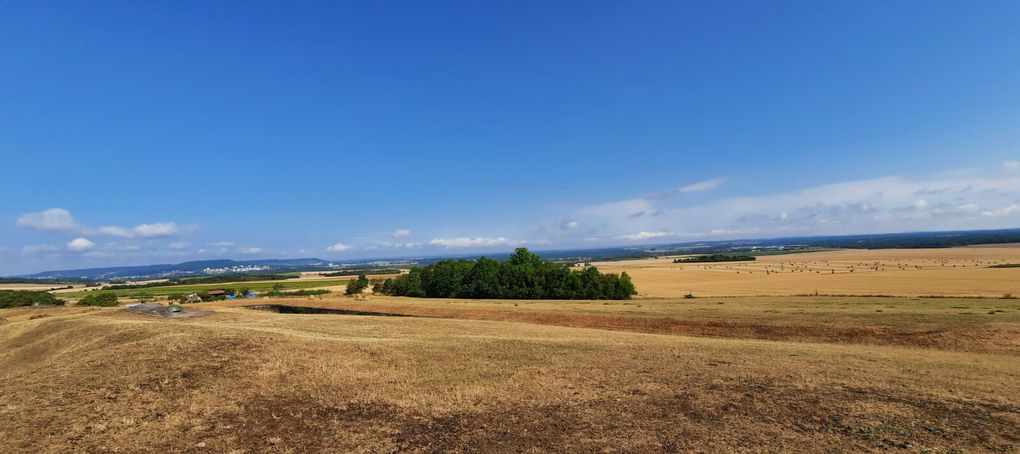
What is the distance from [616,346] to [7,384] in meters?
21.8

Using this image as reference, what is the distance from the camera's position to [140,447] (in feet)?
30.1

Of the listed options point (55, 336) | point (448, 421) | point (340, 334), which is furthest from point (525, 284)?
point (448, 421)

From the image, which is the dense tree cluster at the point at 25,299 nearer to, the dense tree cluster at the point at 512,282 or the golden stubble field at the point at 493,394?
the dense tree cluster at the point at 512,282

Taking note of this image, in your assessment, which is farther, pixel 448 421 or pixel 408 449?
pixel 448 421

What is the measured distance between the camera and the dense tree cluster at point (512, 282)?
71.4m

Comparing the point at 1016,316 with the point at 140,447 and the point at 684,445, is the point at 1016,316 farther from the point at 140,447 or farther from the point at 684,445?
the point at 140,447

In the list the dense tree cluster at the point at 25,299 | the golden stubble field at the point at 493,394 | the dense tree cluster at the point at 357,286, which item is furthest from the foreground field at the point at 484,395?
the dense tree cluster at the point at 357,286

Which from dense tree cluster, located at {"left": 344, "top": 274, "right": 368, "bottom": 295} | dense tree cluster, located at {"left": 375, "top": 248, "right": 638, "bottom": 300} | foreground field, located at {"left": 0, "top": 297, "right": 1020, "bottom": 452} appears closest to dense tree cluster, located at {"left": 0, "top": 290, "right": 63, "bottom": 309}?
dense tree cluster, located at {"left": 344, "top": 274, "right": 368, "bottom": 295}

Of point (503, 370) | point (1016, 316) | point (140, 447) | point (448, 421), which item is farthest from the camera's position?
point (1016, 316)

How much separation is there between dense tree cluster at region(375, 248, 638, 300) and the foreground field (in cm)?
5041

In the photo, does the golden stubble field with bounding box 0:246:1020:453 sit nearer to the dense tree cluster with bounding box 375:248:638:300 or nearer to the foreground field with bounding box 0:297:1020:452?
the foreground field with bounding box 0:297:1020:452

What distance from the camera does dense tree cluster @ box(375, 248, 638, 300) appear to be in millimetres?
71438

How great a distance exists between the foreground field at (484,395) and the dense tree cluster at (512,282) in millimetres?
50410

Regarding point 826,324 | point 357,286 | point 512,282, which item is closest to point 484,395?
point 826,324
